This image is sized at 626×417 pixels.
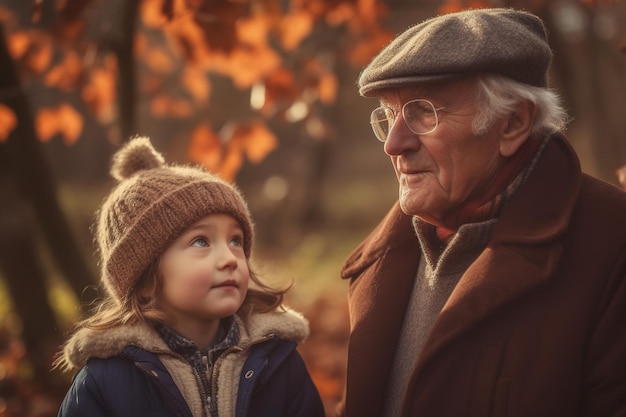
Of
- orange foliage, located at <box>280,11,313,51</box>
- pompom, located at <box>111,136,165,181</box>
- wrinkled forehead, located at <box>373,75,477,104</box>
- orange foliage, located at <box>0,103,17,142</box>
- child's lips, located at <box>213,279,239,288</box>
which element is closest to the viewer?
wrinkled forehead, located at <box>373,75,477,104</box>

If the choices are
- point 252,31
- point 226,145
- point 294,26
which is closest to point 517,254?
point 226,145

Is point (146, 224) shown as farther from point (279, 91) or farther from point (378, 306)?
point (279, 91)

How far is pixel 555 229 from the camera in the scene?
7.27ft

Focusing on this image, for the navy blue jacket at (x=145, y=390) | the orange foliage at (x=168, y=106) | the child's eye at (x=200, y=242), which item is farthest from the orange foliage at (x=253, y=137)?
the navy blue jacket at (x=145, y=390)

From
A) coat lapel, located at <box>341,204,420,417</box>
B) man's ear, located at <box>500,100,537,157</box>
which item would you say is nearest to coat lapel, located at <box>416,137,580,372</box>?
man's ear, located at <box>500,100,537,157</box>

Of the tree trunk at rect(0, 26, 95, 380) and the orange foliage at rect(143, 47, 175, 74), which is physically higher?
the orange foliage at rect(143, 47, 175, 74)

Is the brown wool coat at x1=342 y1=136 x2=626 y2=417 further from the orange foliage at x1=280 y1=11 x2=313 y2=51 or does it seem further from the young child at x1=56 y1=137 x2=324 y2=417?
the orange foliage at x1=280 y1=11 x2=313 y2=51

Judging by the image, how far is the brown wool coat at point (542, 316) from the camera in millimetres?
2109

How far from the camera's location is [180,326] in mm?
2736

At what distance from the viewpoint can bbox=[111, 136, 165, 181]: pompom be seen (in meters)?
2.98

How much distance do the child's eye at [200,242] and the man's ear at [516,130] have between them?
108 cm

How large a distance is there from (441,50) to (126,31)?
2.52 m

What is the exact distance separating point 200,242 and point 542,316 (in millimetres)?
1206

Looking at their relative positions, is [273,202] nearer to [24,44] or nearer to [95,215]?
[24,44]
